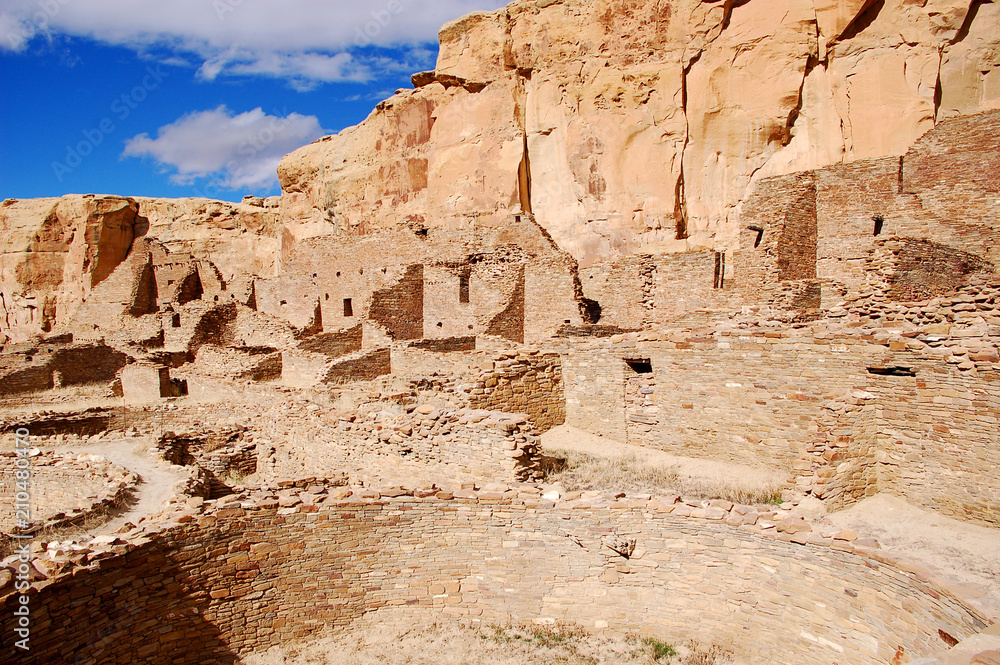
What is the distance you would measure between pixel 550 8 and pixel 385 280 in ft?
31.4

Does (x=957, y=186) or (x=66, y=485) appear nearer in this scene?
(x=66, y=485)

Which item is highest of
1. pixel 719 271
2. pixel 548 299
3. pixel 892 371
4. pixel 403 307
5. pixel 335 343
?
pixel 719 271

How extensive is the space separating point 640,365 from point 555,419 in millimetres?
1692

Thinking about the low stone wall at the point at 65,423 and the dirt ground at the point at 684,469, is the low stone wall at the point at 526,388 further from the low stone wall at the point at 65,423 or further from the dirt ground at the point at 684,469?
the low stone wall at the point at 65,423

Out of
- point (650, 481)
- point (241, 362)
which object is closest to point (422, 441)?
point (650, 481)

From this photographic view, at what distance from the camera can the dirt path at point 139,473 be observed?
7.88 meters

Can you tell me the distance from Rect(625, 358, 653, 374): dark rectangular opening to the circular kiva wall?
13.6 ft

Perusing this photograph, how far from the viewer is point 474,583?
6.33m

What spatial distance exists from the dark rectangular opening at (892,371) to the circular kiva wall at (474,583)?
298cm

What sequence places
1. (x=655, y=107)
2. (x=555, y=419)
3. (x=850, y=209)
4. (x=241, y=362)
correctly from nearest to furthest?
(x=555, y=419) < (x=850, y=209) < (x=241, y=362) < (x=655, y=107)

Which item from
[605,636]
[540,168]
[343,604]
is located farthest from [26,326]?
[605,636]

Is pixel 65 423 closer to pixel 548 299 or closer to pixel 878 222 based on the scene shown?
pixel 548 299

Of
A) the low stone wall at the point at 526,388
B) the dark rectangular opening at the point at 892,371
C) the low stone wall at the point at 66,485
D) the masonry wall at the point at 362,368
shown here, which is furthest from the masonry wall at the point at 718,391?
the low stone wall at the point at 66,485

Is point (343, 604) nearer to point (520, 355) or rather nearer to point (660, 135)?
point (520, 355)
